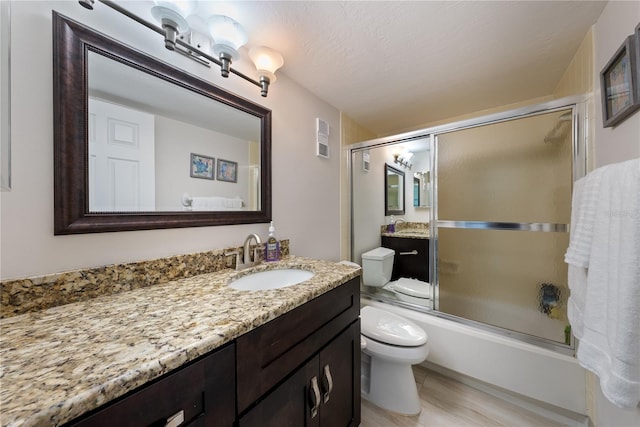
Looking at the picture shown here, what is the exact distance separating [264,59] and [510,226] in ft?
5.76

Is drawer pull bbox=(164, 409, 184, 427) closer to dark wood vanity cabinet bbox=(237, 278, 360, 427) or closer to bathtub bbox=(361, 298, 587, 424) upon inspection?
dark wood vanity cabinet bbox=(237, 278, 360, 427)

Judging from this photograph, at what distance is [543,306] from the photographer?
55.5 inches

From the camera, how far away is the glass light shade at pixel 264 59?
1161mm

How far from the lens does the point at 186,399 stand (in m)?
0.47

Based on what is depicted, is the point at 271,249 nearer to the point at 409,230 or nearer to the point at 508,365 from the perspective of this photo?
the point at 409,230

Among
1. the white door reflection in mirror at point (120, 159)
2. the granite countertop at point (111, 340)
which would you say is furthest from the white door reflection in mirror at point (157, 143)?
the granite countertop at point (111, 340)

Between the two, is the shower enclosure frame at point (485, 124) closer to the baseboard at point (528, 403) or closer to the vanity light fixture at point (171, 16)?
the baseboard at point (528, 403)

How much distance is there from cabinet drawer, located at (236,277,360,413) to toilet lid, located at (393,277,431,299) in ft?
3.52

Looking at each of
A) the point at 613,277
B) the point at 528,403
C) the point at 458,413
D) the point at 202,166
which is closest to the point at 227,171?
the point at 202,166

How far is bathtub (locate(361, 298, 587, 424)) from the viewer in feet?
4.03

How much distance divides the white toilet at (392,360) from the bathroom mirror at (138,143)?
105 cm

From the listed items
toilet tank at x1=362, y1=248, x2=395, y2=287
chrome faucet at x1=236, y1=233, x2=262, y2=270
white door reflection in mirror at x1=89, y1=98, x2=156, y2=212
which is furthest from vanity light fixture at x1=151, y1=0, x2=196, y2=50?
toilet tank at x1=362, y1=248, x2=395, y2=287

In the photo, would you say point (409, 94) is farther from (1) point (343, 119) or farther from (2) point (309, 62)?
(2) point (309, 62)

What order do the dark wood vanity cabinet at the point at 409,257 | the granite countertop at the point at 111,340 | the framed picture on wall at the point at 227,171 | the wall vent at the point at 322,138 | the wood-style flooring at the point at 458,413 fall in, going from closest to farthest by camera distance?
the granite countertop at the point at 111,340
the framed picture on wall at the point at 227,171
the wood-style flooring at the point at 458,413
the wall vent at the point at 322,138
the dark wood vanity cabinet at the point at 409,257
